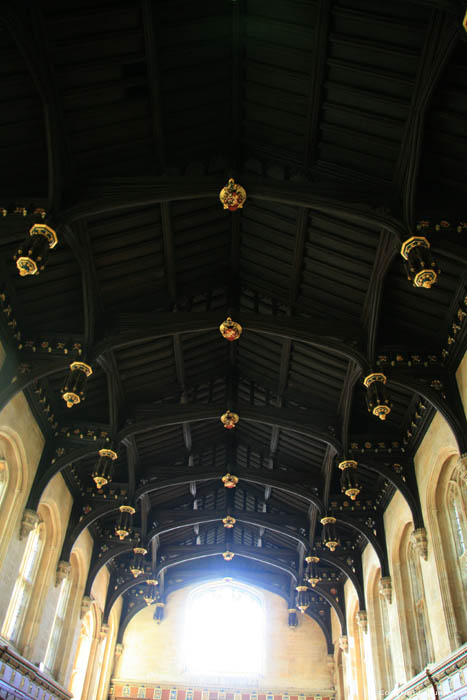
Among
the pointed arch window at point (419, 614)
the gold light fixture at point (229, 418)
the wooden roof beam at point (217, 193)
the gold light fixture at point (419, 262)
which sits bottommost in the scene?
the pointed arch window at point (419, 614)

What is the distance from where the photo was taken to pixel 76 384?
12.7 metres

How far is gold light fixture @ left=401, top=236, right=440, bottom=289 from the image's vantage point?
9.66m

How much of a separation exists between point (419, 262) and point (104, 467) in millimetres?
9975

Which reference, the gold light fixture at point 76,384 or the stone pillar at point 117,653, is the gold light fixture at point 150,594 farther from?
the gold light fixture at point 76,384

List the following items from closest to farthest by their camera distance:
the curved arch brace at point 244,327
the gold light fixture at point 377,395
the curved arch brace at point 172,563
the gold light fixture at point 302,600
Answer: the gold light fixture at point 377,395, the curved arch brace at point 244,327, the curved arch brace at point 172,563, the gold light fixture at point 302,600

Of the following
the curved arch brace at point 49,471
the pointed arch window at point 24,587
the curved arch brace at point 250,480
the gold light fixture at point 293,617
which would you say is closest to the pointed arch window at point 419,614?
the curved arch brace at point 250,480

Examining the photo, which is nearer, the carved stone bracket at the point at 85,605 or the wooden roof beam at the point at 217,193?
the wooden roof beam at the point at 217,193

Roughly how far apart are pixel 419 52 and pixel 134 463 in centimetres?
1492

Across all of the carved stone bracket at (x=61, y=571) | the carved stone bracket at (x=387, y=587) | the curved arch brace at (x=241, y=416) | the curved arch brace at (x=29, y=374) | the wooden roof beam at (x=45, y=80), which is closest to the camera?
the wooden roof beam at (x=45, y=80)

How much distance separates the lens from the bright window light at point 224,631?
91.1ft

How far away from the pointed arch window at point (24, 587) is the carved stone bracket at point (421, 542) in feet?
35.4

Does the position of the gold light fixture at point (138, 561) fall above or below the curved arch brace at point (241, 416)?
below

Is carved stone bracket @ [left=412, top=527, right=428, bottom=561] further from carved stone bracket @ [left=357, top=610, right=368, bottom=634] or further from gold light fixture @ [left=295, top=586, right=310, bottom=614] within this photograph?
gold light fixture @ [left=295, top=586, right=310, bottom=614]

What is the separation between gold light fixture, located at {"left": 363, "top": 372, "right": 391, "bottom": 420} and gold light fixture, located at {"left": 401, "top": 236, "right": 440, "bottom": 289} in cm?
325
